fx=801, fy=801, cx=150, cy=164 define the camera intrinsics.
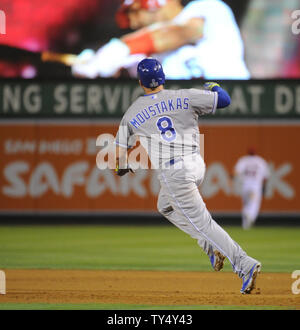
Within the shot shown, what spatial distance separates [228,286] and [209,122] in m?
10.8

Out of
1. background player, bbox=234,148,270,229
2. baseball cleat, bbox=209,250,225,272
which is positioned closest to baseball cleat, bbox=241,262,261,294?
baseball cleat, bbox=209,250,225,272

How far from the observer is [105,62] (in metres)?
18.3

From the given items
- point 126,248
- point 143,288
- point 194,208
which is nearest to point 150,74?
point 194,208

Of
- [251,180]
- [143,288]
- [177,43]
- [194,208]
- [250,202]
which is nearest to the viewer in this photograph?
[194,208]

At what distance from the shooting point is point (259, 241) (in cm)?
1373

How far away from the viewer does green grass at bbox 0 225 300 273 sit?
10250mm

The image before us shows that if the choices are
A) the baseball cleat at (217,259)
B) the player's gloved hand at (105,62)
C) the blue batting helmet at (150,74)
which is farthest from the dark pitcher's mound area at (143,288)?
the player's gloved hand at (105,62)

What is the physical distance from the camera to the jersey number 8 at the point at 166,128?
680cm

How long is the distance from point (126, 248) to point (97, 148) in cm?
597

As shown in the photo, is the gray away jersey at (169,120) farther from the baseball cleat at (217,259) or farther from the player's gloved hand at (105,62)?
the player's gloved hand at (105,62)

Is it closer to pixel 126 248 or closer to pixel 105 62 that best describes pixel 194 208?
pixel 126 248

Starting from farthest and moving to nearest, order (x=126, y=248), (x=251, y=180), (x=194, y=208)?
(x=251, y=180) → (x=126, y=248) → (x=194, y=208)

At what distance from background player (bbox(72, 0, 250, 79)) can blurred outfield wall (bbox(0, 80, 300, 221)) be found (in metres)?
0.37

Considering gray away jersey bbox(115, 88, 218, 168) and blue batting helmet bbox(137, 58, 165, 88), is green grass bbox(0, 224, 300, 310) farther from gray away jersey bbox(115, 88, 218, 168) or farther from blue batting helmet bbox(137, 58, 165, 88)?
blue batting helmet bbox(137, 58, 165, 88)
